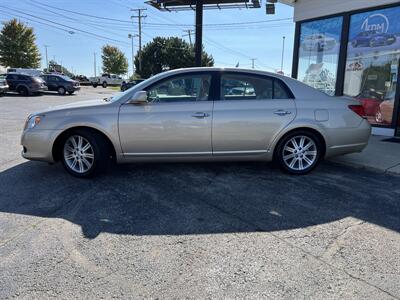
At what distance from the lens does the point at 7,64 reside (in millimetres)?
52344

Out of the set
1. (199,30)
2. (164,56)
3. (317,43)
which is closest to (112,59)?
(164,56)

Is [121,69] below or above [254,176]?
above

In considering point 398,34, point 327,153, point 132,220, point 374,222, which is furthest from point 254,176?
point 398,34

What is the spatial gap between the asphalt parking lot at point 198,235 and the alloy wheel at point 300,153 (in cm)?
25

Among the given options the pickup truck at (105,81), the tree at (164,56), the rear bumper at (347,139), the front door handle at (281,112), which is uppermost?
the tree at (164,56)

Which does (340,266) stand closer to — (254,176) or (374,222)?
(374,222)

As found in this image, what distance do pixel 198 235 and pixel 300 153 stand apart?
2645mm

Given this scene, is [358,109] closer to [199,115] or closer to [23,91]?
[199,115]

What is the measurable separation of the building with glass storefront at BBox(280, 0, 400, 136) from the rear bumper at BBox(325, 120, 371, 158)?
380cm

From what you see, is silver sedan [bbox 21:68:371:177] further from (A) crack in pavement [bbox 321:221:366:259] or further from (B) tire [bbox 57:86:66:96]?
(B) tire [bbox 57:86:66:96]

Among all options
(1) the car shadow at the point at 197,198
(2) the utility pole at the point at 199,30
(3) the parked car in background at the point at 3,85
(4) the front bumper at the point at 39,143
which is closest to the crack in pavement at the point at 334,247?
(1) the car shadow at the point at 197,198

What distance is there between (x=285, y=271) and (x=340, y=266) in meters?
0.49

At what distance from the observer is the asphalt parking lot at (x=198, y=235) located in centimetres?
269

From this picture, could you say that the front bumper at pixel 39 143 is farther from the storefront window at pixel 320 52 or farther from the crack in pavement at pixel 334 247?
the storefront window at pixel 320 52
